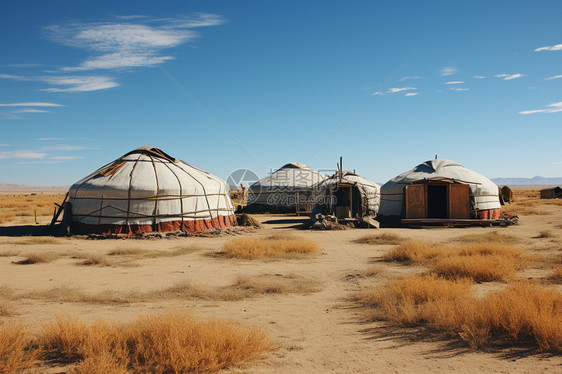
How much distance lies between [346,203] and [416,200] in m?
5.16

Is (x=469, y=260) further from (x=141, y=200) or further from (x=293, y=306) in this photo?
(x=141, y=200)

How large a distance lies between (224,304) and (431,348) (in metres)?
3.40

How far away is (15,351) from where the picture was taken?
4582mm

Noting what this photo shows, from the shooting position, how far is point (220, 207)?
63.2ft

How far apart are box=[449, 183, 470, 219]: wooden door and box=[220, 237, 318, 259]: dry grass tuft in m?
10.3

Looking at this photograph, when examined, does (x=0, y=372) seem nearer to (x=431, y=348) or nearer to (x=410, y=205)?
(x=431, y=348)

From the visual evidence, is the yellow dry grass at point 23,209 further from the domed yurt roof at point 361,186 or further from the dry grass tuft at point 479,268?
the dry grass tuft at point 479,268

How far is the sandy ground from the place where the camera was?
4668 mm

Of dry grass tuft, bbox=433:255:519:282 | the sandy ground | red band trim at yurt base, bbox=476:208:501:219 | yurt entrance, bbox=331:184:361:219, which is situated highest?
yurt entrance, bbox=331:184:361:219

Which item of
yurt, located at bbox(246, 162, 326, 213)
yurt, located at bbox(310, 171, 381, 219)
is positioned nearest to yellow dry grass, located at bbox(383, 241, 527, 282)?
yurt, located at bbox(310, 171, 381, 219)

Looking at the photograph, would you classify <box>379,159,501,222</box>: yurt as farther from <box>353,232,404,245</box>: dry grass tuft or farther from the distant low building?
the distant low building

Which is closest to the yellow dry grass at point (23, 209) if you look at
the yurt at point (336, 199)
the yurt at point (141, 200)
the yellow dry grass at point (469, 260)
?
the yurt at point (141, 200)

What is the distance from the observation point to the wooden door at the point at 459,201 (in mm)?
20328

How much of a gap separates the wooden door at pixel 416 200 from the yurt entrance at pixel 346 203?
2.81 m
